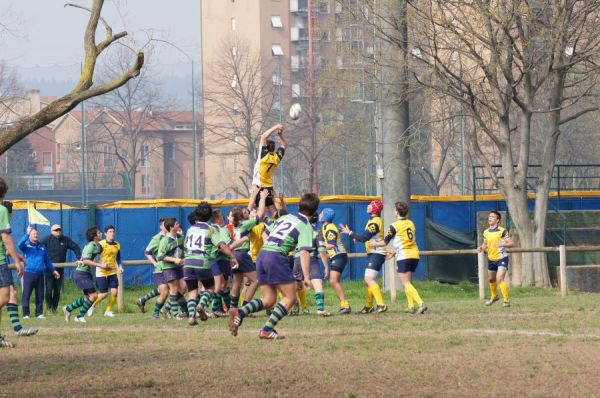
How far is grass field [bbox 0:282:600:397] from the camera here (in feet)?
35.3

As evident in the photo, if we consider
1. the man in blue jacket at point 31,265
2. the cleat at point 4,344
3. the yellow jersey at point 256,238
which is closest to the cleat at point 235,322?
the cleat at point 4,344

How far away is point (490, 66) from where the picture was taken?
2938 centimetres

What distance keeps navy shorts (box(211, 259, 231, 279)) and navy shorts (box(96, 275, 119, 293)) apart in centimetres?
418

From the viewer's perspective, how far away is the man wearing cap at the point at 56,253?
1016 inches

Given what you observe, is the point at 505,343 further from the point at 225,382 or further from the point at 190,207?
the point at 190,207

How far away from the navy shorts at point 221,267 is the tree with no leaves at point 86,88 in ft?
14.9

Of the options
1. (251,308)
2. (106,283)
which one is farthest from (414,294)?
(106,283)

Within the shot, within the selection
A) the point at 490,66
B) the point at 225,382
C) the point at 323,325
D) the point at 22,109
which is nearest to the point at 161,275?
the point at 323,325

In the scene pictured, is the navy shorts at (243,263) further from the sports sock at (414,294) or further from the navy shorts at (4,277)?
the navy shorts at (4,277)

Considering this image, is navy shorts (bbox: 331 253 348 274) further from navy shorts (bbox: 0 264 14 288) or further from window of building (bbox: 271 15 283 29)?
window of building (bbox: 271 15 283 29)

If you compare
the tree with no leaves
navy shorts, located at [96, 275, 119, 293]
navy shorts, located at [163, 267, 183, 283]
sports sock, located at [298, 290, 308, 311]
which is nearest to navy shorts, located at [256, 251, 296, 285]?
the tree with no leaves

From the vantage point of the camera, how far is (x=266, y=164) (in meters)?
20.3

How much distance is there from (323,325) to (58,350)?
4.45 meters

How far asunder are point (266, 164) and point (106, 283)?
15.9ft
